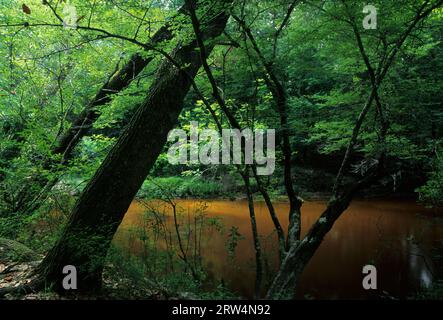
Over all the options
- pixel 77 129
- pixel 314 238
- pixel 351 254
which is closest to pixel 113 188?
pixel 314 238

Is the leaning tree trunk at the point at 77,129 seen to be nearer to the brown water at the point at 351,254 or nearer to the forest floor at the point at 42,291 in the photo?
the forest floor at the point at 42,291

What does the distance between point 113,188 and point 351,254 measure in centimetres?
597

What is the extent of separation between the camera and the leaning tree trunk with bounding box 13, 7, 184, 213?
434 cm

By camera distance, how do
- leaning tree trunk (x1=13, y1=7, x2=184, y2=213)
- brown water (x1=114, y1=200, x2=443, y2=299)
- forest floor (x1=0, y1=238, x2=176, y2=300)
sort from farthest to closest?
brown water (x1=114, y1=200, x2=443, y2=299) → leaning tree trunk (x1=13, y1=7, x2=184, y2=213) → forest floor (x1=0, y1=238, x2=176, y2=300)

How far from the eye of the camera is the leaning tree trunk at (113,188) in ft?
9.25

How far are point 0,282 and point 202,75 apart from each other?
11.8 ft

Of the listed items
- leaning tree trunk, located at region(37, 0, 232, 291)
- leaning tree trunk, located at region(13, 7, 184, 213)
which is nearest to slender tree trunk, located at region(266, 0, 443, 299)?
leaning tree trunk, located at region(37, 0, 232, 291)

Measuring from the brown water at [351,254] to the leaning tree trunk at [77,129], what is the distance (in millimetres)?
1587

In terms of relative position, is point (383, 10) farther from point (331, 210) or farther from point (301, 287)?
point (301, 287)

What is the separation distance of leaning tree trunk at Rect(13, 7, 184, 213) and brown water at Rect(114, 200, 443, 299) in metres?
1.59
